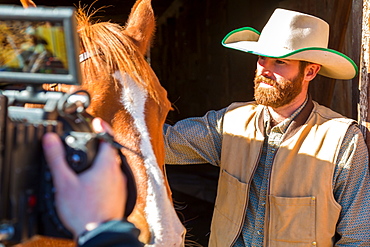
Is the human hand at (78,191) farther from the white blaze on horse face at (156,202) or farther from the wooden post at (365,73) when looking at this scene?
the wooden post at (365,73)

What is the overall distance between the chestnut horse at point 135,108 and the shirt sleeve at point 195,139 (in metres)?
0.58

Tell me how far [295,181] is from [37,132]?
1.78 metres

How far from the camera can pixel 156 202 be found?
1722 millimetres

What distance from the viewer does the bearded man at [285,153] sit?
2.45 metres

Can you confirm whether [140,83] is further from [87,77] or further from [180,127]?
[180,127]

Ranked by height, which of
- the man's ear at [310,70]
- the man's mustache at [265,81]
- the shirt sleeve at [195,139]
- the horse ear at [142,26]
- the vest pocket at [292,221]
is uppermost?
the horse ear at [142,26]

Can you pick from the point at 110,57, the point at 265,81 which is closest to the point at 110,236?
the point at 110,57

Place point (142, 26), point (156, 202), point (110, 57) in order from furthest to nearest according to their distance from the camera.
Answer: point (142, 26), point (110, 57), point (156, 202)

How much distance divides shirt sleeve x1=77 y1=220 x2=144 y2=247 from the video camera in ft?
0.19

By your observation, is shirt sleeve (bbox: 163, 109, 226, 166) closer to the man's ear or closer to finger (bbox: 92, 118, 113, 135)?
the man's ear

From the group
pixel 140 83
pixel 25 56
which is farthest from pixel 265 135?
pixel 25 56

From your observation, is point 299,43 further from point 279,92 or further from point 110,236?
point 110,236

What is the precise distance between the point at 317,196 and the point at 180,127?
0.77 meters

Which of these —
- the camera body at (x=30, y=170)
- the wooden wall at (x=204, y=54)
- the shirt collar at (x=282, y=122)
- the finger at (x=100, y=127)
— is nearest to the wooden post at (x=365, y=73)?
the shirt collar at (x=282, y=122)
